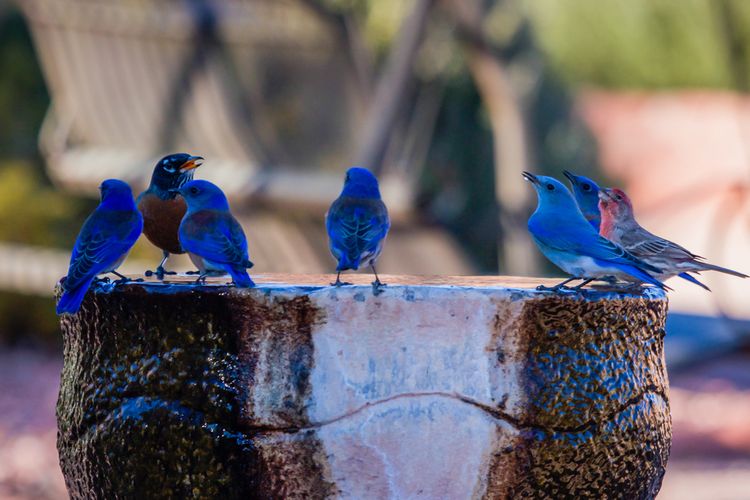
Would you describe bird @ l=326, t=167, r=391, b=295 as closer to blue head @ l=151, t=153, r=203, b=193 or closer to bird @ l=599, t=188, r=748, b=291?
blue head @ l=151, t=153, r=203, b=193

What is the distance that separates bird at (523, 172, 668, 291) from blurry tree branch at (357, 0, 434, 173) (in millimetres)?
4671

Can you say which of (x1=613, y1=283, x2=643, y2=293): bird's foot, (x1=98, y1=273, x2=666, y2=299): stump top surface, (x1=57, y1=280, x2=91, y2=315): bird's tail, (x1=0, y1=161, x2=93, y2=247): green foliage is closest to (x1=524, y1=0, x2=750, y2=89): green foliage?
(x1=0, y1=161, x2=93, y2=247): green foliage

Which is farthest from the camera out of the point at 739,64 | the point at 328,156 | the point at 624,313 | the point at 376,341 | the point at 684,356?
the point at 328,156

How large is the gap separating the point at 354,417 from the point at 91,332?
0.72 metres

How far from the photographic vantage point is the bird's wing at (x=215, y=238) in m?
2.72

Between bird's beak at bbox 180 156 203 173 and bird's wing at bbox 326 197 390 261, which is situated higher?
bird's beak at bbox 180 156 203 173

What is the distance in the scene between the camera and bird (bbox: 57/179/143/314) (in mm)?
2723

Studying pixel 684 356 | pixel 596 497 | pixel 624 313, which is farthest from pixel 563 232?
pixel 684 356

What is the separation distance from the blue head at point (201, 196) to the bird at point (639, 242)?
1.09 meters

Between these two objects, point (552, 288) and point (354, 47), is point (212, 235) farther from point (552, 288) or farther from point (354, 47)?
point (354, 47)

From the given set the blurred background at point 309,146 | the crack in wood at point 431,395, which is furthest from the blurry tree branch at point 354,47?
the crack in wood at point 431,395

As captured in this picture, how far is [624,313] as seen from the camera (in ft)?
9.30

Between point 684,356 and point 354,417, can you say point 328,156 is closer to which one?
point 684,356

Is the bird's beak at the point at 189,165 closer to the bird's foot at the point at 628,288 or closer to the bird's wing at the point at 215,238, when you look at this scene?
the bird's wing at the point at 215,238
